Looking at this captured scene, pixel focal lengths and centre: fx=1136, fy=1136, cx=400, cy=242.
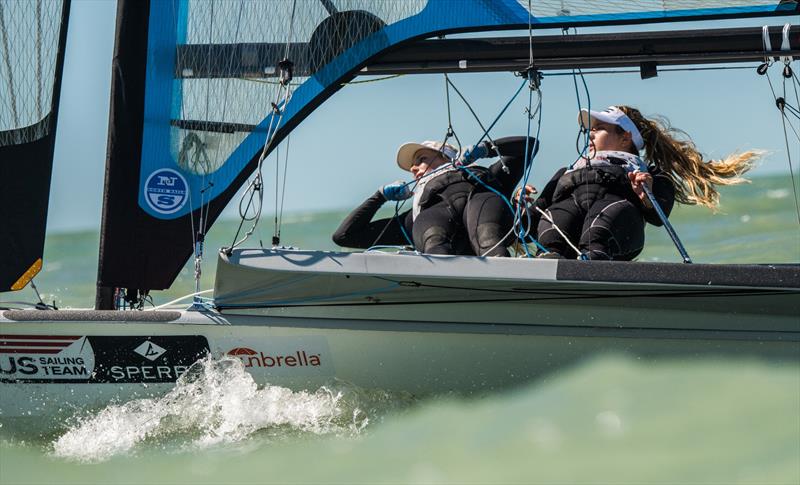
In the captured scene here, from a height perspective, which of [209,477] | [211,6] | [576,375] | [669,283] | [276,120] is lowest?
[209,477]

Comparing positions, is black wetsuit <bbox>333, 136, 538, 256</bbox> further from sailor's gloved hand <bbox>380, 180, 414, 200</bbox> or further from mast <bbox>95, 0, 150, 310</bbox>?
mast <bbox>95, 0, 150, 310</bbox>

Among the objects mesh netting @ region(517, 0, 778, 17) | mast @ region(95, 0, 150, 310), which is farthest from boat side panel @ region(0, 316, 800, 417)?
mesh netting @ region(517, 0, 778, 17)

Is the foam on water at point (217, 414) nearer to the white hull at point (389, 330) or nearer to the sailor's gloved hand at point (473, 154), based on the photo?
the white hull at point (389, 330)

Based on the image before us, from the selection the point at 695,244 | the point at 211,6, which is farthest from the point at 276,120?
the point at 695,244

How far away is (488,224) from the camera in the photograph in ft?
12.9

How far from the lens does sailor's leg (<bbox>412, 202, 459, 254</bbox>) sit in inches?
156

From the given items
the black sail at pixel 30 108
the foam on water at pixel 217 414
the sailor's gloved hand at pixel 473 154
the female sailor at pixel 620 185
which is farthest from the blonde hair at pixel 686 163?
the black sail at pixel 30 108

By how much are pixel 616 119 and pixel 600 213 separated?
0.49 metres

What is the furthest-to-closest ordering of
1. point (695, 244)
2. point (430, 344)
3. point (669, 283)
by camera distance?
1. point (695, 244)
2. point (430, 344)
3. point (669, 283)

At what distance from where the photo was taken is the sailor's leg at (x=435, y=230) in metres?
3.97

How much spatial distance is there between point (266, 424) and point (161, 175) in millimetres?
1090

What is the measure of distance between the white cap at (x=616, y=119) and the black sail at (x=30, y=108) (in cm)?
203

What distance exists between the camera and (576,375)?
11.7 feet

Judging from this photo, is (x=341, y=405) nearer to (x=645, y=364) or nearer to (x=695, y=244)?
(x=645, y=364)
